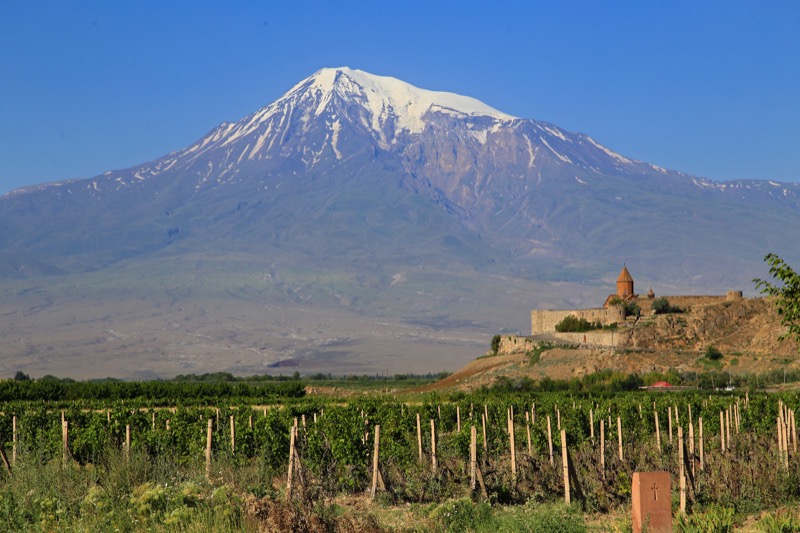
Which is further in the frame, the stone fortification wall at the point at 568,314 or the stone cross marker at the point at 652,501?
the stone fortification wall at the point at 568,314

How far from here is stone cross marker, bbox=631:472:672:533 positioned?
1441cm

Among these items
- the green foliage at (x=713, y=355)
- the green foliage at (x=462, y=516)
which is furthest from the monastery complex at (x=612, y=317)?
the green foliage at (x=462, y=516)

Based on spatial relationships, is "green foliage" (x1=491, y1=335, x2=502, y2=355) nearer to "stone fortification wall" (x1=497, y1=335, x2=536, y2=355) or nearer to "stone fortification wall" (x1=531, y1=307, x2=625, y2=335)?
"stone fortification wall" (x1=497, y1=335, x2=536, y2=355)

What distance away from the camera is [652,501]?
14.5 metres

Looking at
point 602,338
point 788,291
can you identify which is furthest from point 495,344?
point 788,291

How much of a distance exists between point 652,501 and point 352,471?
935 centimetres

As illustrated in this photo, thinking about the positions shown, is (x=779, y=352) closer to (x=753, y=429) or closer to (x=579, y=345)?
(x=579, y=345)

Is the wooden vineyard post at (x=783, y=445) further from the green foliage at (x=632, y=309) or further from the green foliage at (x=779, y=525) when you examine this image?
the green foliage at (x=632, y=309)

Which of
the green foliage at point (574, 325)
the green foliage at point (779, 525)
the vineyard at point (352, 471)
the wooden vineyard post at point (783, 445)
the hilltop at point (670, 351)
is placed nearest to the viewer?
the vineyard at point (352, 471)

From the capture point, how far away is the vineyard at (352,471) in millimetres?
14945

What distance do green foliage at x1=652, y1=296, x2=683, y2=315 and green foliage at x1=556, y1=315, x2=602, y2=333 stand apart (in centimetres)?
385

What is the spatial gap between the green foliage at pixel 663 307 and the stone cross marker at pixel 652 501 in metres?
57.2

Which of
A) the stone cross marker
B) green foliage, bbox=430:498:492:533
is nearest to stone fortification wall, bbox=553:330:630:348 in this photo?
green foliage, bbox=430:498:492:533

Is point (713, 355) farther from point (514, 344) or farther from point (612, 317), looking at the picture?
point (514, 344)
